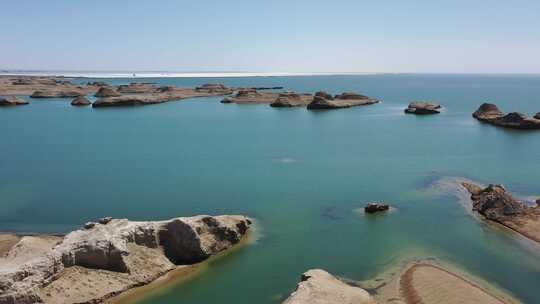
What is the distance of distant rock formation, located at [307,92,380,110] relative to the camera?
3558 inches

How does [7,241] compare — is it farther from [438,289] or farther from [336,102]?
[336,102]

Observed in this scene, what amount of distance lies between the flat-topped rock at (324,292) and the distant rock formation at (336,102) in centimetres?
7479

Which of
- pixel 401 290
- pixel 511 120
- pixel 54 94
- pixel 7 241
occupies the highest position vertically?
pixel 54 94

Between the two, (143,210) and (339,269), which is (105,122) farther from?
(339,269)

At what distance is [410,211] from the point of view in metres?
27.3

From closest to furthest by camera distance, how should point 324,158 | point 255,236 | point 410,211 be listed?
point 255,236
point 410,211
point 324,158

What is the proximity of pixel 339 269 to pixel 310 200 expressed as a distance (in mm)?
9676

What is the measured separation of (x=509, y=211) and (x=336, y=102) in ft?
228

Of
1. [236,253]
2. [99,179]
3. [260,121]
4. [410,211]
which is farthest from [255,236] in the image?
[260,121]

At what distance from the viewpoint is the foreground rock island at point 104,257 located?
1569 centimetres

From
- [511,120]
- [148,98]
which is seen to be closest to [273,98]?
[148,98]

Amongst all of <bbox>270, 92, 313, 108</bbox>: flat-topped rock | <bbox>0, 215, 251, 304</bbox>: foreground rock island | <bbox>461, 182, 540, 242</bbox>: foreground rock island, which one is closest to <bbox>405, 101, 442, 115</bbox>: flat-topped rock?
<bbox>270, 92, 313, 108</bbox>: flat-topped rock

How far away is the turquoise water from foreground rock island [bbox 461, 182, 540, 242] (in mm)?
1196

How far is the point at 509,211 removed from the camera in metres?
26.2
